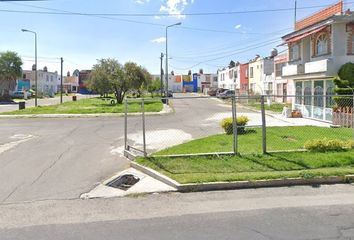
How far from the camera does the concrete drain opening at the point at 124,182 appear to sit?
7.80 m

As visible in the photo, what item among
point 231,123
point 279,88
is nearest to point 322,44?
point 231,123

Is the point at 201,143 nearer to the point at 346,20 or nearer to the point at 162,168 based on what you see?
the point at 162,168

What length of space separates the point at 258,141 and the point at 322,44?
12759mm

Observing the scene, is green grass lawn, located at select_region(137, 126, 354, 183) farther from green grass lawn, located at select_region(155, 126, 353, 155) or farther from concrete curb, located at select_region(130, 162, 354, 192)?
concrete curb, located at select_region(130, 162, 354, 192)

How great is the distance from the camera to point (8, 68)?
193 ft

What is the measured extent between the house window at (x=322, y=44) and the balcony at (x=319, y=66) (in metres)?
1.18

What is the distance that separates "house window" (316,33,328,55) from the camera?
21.2 m

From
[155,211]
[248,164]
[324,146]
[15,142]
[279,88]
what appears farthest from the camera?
[279,88]

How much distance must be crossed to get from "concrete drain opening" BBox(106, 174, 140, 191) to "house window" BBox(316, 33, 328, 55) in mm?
16844

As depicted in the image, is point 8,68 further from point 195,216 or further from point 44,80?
point 195,216

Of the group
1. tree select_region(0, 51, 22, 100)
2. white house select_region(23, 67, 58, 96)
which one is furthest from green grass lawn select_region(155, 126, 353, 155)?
white house select_region(23, 67, 58, 96)

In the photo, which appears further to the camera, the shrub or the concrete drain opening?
the shrub

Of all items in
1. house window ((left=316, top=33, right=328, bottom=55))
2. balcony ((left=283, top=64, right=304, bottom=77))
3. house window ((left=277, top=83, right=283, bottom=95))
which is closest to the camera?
house window ((left=316, top=33, right=328, bottom=55))

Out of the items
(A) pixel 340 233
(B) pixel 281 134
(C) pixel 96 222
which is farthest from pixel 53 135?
(A) pixel 340 233
